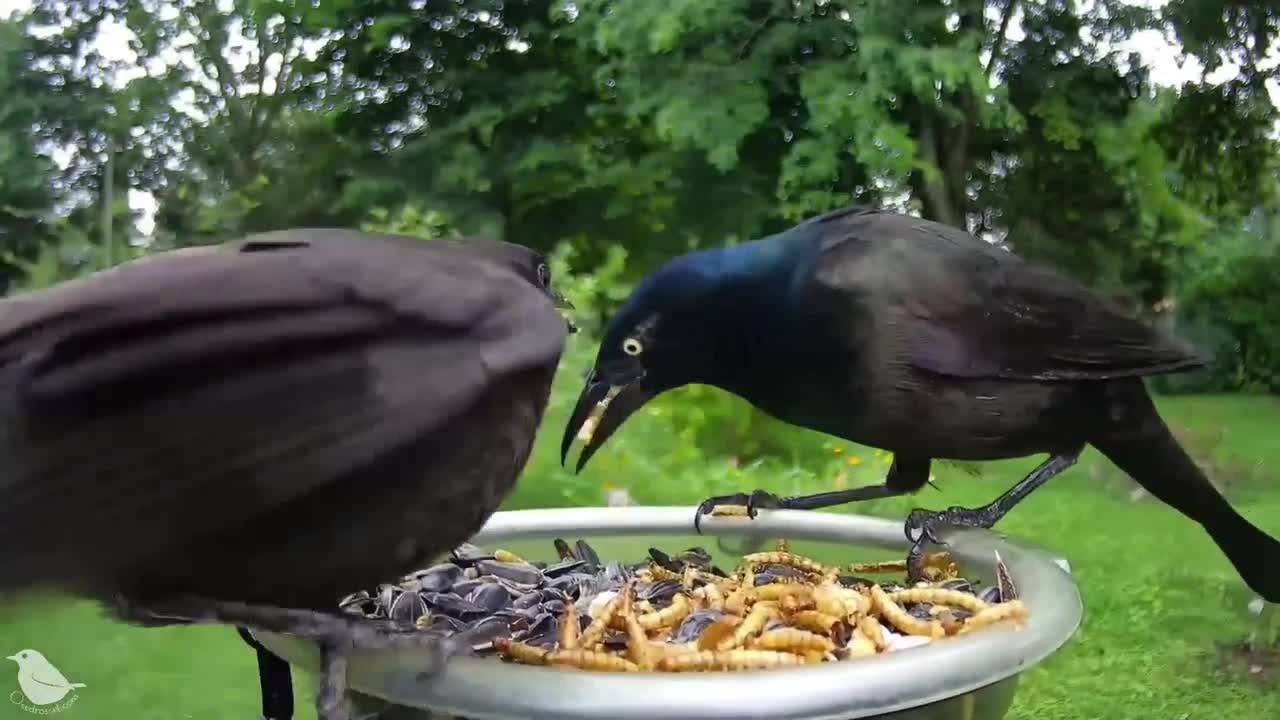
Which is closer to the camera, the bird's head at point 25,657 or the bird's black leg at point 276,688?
the bird's black leg at point 276,688

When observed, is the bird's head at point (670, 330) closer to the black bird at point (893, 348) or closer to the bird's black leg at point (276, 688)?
the black bird at point (893, 348)

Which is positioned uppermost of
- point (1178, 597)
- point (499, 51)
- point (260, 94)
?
point (499, 51)

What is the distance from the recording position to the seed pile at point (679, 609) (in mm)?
802

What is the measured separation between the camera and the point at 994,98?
223cm

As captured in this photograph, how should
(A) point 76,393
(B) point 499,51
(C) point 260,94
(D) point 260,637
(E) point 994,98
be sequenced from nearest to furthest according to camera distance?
(A) point 76,393 < (D) point 260,637 < (C) point 260,94 < (E) point 994,98 < (B) point 499,51

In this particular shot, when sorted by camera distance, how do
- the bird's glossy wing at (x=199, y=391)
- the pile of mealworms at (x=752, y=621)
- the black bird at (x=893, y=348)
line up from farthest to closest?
the black bird at (x=893, y=348), the pile of mealworms at (x=752, y=621), the bird's glossy wing at (x=199, y=391)

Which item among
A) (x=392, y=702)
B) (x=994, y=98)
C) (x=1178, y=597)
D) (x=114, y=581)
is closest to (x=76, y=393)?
(x=114, y=581)

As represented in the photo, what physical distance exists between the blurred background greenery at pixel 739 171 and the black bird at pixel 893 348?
0.53m

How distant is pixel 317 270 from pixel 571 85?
171cm

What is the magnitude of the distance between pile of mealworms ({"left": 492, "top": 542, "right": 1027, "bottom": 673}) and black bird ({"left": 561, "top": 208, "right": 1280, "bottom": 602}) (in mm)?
231

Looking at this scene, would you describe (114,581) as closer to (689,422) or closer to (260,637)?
(260,637)

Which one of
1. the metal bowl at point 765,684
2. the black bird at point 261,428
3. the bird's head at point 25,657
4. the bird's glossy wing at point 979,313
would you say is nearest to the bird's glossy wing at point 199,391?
the black bird at point 261,428

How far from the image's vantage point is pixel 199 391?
66 centimetres

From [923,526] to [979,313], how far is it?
0.28 m
